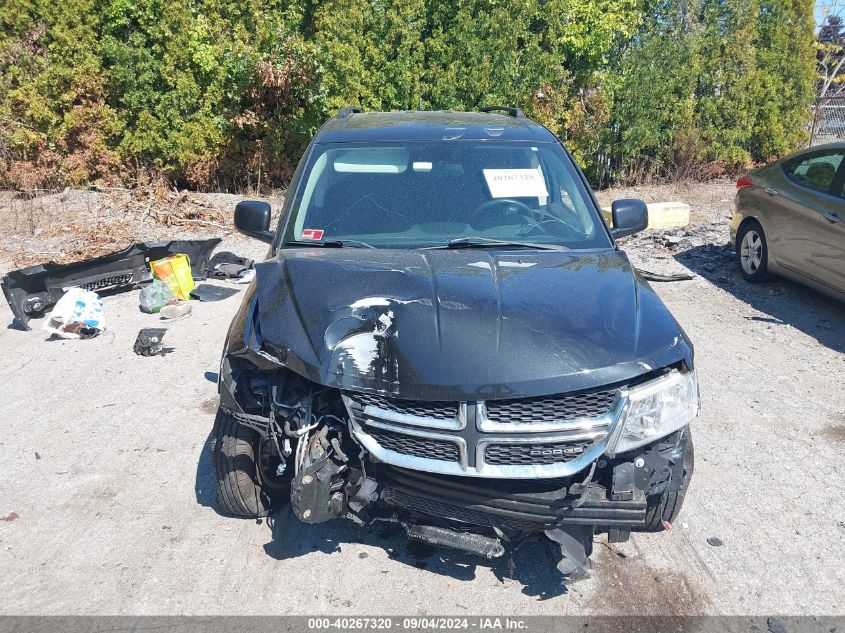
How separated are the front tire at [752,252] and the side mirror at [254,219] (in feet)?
19.2

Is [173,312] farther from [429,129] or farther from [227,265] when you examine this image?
[429,129]

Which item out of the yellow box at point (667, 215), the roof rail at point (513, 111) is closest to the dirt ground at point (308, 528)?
the roof rail at point (513, 111)

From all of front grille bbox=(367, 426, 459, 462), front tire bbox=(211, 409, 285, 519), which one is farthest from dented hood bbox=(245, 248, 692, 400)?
front tire bbox=(211, 409, 285, 519)

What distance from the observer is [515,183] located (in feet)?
14.0

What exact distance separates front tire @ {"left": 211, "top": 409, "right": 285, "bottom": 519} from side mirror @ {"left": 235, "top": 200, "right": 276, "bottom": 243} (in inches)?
52.0

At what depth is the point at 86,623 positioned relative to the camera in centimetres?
302

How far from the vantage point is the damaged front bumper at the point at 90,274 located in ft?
22.4

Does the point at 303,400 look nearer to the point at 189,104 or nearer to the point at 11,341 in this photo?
the point at 11,341

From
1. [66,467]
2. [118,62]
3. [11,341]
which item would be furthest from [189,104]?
[66,467]

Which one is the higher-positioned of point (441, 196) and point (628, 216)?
point (441, 196)

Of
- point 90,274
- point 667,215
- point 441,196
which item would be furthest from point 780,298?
point 90,274

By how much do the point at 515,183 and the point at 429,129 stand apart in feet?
2.46

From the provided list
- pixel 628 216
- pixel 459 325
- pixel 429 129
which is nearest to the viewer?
pixel 459 325

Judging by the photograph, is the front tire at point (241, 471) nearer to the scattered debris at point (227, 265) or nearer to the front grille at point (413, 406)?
the front grille at point (413, 406)
